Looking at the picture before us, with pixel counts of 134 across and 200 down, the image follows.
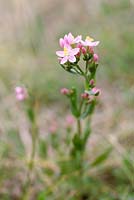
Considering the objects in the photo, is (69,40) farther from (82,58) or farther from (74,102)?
(74,102)

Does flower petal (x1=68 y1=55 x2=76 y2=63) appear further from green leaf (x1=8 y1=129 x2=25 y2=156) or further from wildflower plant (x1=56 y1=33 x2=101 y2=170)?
green leaf (x1=8 y1=129 x2=25 y2=156)

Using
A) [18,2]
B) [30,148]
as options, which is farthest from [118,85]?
[18,2]

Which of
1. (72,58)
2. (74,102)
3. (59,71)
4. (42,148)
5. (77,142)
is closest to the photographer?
(72,58)

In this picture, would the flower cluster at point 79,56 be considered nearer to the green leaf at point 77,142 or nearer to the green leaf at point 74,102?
the green leaf at point 74,102

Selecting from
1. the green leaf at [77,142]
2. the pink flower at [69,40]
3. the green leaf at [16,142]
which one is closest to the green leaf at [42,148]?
the green leaf at [16,142]

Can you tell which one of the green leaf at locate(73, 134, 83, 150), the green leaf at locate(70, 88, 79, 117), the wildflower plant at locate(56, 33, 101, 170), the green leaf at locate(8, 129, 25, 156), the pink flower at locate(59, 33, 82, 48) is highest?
the pink flower at locate(59, 33, 82, 48)

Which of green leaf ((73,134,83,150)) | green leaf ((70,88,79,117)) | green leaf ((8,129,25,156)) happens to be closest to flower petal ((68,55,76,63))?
green leaf ((70,88,79,117))

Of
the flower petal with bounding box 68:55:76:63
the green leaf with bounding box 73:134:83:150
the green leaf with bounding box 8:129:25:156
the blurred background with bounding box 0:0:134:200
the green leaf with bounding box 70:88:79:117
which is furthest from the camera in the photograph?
the blurred background with bounding box 0:0:134:200

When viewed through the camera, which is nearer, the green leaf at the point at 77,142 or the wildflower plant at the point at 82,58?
the wildflower plant at the point at 82,58

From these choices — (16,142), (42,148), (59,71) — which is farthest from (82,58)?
(59,71)
